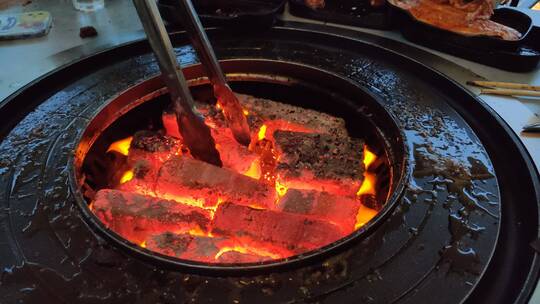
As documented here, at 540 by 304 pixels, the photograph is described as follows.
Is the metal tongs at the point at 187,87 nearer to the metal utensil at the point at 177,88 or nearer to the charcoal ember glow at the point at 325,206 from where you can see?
the metal utensil at the point at 177,88

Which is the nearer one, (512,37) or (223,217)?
(223,217)

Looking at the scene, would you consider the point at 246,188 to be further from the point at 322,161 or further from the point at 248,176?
the point at 322,161

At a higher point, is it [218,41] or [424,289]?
[218,41]

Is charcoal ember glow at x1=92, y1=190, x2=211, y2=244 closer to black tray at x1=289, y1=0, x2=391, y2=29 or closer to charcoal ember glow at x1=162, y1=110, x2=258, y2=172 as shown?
charcoal ember glow at x1=162, y1=110, x2=258, y2=172

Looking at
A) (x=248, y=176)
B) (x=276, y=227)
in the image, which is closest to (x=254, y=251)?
(x=276, y=227)

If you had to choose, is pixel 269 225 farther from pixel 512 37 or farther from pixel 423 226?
pixel 512 37

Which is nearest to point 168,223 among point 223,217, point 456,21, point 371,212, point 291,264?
point 223,217
